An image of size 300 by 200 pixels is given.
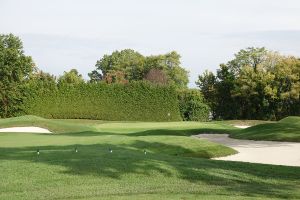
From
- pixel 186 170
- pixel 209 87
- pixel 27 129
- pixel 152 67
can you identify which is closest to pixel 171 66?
pixel 152 67

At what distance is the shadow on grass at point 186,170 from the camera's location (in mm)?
9805

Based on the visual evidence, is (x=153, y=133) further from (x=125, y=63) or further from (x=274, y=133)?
(x=125, y=63)

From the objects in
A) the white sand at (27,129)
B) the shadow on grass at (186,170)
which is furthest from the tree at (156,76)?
the shadow on grass at (186,170)

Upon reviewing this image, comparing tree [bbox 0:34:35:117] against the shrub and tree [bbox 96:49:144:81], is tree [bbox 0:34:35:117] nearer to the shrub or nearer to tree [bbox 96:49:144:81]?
the shrub

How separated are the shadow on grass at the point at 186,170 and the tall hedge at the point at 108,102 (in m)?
33.9

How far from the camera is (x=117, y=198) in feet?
26.0

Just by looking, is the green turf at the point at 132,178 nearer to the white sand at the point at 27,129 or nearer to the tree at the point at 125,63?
the white sand at the point at 27,129

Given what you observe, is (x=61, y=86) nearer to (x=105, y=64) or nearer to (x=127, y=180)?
(x=127, y=180)

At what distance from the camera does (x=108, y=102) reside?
156ft

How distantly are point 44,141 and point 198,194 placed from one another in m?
11.3

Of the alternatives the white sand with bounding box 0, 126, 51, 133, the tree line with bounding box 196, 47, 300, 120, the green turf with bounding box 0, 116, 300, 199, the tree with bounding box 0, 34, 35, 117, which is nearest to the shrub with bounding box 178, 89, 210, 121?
the tree line with bounding box 196, 47, 300, 120

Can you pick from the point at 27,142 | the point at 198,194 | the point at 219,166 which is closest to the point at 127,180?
the point at 198,194

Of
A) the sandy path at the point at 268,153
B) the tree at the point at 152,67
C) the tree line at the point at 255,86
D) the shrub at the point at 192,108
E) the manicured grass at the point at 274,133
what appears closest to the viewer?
the sandy path at the point at 268,153

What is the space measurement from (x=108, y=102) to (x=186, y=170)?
3686 cm
